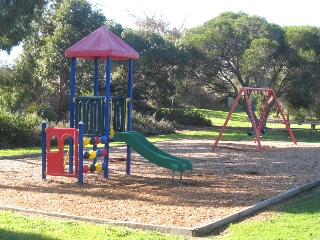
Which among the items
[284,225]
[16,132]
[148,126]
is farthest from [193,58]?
[284,225]

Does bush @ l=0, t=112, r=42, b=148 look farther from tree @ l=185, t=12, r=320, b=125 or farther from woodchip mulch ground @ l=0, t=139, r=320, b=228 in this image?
tree @ l=185, t=12, r=320, b=125

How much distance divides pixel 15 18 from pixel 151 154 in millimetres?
6873

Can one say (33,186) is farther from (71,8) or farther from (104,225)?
(71,8)

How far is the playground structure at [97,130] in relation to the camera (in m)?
9.95

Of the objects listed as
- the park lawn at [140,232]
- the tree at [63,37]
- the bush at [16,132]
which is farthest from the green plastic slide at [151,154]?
the tree at [63,37]

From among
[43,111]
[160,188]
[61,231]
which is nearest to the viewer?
[61,231]

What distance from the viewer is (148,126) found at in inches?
941

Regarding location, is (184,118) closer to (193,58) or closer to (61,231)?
(193,58)

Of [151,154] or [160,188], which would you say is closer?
[160,188]

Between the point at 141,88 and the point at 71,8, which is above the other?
the point at 71,8

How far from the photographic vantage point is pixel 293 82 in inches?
1037

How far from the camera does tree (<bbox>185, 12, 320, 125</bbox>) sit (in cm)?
2625

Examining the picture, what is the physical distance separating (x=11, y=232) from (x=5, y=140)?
39.4 feet

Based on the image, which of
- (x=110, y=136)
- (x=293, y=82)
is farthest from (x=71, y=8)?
(x=110, y=136)
